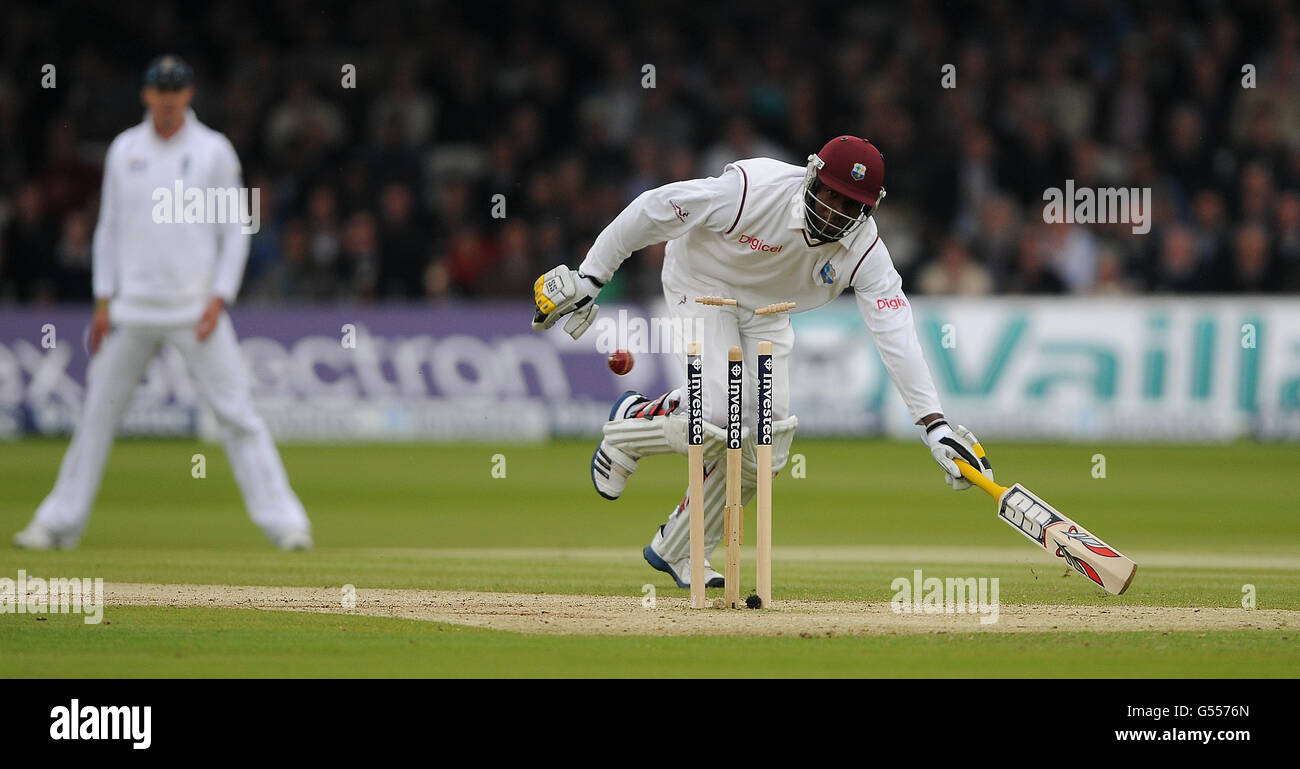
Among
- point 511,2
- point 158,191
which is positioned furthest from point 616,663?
point 511,2

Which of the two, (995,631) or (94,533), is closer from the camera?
(995,631)

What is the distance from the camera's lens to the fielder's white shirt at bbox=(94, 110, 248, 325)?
29.6ft

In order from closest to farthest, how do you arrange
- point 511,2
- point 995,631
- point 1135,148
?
point 995,631
point 1135,148
point 511,2

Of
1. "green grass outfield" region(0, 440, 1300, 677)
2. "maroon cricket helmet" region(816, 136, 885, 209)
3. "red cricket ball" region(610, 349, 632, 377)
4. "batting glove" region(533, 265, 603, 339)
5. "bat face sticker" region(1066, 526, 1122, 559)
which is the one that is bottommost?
"green grass outfield" region(0, 440, 1300, 677)

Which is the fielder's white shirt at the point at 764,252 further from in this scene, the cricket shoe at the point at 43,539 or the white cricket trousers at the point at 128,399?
the cricket shoe at the point at 43,539

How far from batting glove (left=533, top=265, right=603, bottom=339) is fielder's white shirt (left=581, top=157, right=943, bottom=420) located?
3.0 inches

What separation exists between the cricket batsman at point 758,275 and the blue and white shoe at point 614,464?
11 cm

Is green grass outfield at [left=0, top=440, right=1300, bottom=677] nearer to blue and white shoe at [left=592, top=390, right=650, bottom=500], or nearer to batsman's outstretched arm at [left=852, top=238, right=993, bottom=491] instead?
blue and white shoe at [left=592, top=390, right=650, bottom=500]

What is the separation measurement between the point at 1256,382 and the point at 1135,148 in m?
3.39

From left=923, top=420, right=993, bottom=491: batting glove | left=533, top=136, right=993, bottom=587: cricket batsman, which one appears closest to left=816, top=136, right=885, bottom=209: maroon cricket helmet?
left=533, top=136, right=993, bottom=587: cricket batsman

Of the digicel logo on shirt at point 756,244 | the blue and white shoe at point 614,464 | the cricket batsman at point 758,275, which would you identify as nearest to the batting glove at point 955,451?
the cricket batsman at point 758,275

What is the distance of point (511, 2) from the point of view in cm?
1980

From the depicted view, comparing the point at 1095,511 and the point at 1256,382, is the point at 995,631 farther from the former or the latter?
the point at 1256,382
